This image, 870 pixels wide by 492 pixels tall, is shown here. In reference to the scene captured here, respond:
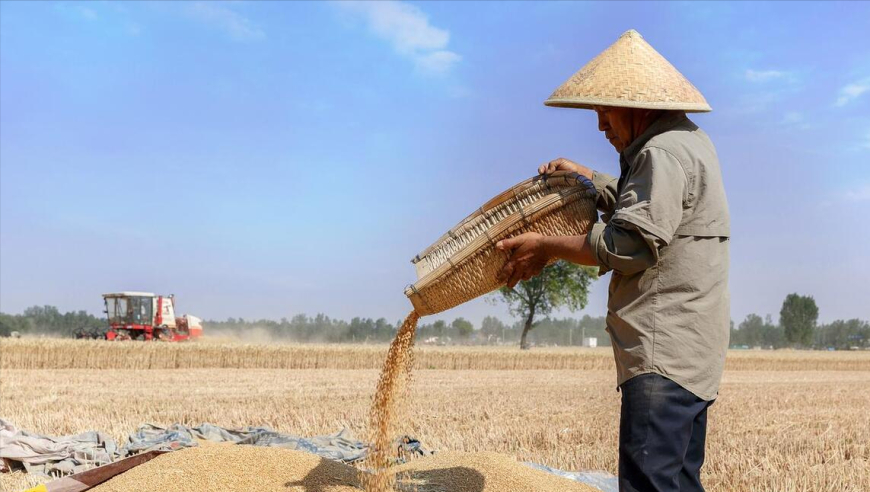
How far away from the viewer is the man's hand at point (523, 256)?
116 inches

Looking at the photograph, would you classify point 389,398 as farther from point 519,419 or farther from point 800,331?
point 800,331

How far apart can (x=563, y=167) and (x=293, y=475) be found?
7.09 feet

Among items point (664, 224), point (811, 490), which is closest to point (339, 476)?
point (664, 224)

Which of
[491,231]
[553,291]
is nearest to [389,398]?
[491,231]

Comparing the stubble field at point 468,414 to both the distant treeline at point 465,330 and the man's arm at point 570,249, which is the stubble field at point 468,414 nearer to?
the man's arm at point 570,249

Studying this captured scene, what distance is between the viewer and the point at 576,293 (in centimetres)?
4462

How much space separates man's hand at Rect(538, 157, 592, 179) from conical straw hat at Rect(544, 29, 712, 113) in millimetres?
348

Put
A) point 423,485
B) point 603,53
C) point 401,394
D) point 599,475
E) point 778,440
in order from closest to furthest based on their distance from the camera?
point 603,53
point 401,394
point 423,485
point 599,475
point 778,440

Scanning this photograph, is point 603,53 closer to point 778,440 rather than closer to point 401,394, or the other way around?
point 401,394

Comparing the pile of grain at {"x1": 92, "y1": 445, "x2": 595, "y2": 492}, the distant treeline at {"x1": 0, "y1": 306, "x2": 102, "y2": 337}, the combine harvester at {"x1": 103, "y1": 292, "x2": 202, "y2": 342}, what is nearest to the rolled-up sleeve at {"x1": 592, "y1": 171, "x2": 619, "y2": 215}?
the pile of grain at {"x1": 92, "y1": 445, "x2": 595, "y2": 492}

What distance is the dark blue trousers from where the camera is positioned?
101 inches

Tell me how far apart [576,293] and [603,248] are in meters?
42.8

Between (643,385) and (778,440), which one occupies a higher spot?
(643,385)

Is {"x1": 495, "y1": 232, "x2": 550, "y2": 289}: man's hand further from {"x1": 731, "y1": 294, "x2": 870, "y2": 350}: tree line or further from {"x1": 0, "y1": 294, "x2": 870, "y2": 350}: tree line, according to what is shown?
{"x1": 731, "y1": 294, "x2": 870, "y2": 350}: tree line
